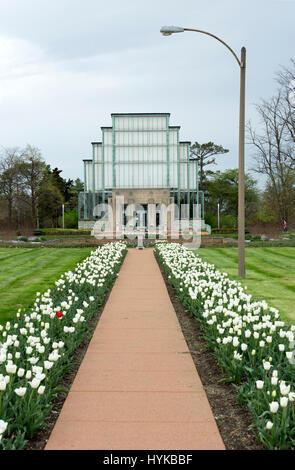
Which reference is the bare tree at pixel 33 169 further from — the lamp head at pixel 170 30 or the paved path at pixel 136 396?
the paved path at pixel 136 396

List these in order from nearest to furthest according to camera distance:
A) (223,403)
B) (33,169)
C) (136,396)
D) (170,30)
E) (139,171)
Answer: (223,403) < (136,396) < (170,30) < (139,171) < (33,169)

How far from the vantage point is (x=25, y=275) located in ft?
44.7

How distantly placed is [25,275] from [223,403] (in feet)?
34.9

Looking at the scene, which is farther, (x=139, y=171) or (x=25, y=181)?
(x=25, y=181)

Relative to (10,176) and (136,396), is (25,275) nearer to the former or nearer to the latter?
(136,396)

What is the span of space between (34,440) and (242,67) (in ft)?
35.5

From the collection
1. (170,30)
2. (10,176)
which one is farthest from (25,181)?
(170,30)

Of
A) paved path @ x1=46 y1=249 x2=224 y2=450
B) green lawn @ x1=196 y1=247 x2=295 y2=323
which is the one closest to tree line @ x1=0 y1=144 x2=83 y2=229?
green lawn @ x1=196 y1=247 x2=295 y2=323

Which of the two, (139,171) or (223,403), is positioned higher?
(139,171)

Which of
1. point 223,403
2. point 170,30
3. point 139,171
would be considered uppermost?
point 139,171

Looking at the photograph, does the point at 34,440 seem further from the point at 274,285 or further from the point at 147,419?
the point at 274,285

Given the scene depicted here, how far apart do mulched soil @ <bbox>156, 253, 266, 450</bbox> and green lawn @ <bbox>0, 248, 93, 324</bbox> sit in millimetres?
3516

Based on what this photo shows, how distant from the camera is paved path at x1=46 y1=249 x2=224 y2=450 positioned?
3.33m
